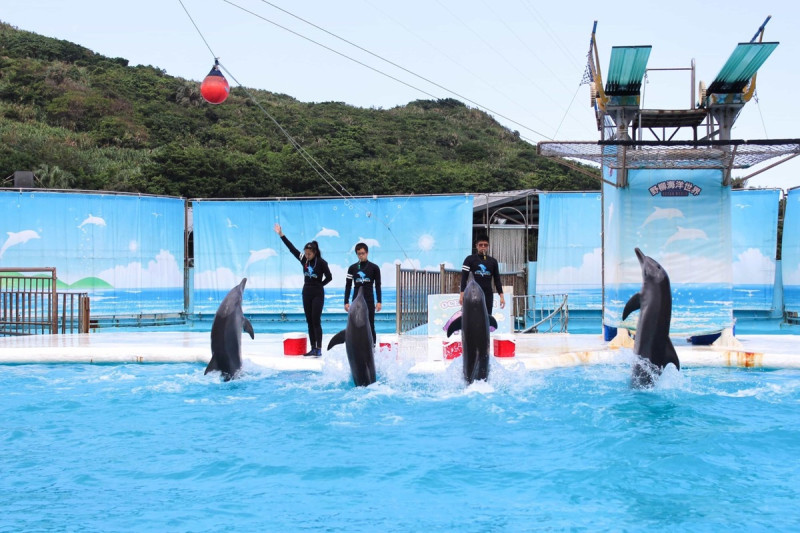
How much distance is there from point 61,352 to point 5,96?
141 feet

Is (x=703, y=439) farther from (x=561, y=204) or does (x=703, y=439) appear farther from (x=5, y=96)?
(x=5, y=96)

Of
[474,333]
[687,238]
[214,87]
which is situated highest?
[214,87]

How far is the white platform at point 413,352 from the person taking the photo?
859cm

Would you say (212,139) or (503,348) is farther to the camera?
(212,139)

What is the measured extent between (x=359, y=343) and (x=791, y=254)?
12.1 m

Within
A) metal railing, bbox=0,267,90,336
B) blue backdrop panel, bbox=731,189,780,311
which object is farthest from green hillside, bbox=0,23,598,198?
blue backdrop panel, bbox=731,189,780,311

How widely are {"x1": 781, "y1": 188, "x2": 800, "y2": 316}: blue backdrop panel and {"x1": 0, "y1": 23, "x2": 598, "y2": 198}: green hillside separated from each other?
1767 cm

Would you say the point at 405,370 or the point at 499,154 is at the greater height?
the point at 499,154

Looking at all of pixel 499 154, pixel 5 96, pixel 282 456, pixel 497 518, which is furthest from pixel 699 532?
pixel 5 96

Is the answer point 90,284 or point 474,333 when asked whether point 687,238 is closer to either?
point 474,333

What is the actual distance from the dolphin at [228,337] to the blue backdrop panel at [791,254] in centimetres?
1238

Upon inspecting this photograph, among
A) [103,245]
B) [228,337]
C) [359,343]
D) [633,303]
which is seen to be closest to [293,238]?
[103,245]

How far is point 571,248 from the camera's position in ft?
55.7

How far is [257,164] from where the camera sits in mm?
34469
